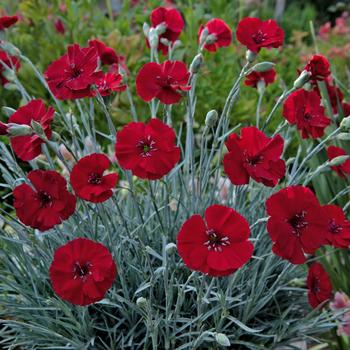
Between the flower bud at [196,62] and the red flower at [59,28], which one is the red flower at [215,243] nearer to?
the flower bud at [196,62]

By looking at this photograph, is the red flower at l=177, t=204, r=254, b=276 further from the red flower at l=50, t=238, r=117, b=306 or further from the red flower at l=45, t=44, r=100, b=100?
the red flower at l=45, t=44, r=100, b=100

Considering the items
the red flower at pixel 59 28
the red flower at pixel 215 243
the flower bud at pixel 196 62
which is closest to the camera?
the red flower at pixel 215 243

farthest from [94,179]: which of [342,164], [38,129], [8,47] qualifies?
[342,164]

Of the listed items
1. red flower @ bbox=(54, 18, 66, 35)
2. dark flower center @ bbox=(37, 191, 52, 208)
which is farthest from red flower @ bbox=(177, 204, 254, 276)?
red flower @ bbox=(54, 18, 66, 35)

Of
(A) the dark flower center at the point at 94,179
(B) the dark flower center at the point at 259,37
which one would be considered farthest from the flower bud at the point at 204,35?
(A) the dark flower center at the point at 94,179

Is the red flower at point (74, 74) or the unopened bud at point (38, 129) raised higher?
the red flower at point (74, 74)

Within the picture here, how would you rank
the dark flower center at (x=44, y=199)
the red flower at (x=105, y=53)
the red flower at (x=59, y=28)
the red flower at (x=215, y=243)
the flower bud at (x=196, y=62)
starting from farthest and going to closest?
the red flower at (x=59, y=28) < the red flower at (x=105, y=53) < the flower bud at (x=196, y=62) < the dark flower center at (x=44, y=199) < the red flower at (x=215, y=243)
